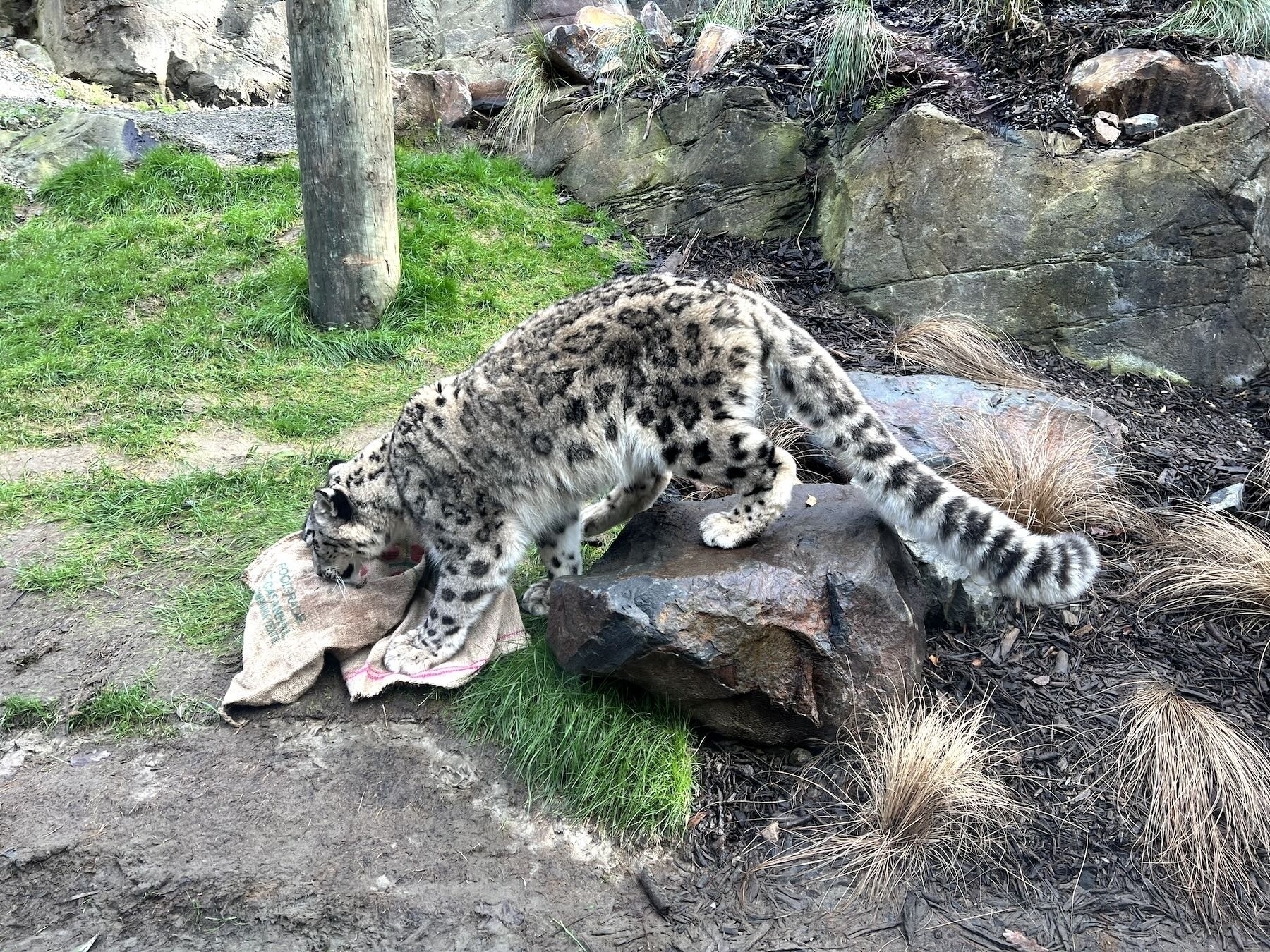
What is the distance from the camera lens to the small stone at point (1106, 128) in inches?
297

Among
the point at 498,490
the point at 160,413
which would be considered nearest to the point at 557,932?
the point at 498,490

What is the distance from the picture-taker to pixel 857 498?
4711 millimetres

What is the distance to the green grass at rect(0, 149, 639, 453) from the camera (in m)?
6.73

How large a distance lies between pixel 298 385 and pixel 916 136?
544 centimetres

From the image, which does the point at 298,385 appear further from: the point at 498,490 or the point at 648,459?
the point at 648,459

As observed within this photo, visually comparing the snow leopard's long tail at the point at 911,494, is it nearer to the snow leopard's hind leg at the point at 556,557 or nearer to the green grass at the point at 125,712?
the snow leopard's hind leg at the point at 556,557

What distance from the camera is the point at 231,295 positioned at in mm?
8023

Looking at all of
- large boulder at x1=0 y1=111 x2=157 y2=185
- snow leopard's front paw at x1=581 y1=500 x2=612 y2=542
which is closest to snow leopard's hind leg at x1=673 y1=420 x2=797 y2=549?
snow leopard's front paw at x1=581 y1=500 x2=612 y2=542

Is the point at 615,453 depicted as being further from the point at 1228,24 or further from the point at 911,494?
the point at 1228,24

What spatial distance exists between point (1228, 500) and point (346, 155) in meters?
6.48

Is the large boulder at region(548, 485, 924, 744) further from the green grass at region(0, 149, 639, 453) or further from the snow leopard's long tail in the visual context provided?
the green grass at region(0, 149, 639, 453)

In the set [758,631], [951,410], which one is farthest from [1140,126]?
[758,631]

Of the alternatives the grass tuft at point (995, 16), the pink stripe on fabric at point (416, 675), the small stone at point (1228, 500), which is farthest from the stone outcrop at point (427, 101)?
the small stone at point (1228, 500)

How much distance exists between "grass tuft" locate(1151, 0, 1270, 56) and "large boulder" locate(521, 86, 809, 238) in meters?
3.31
